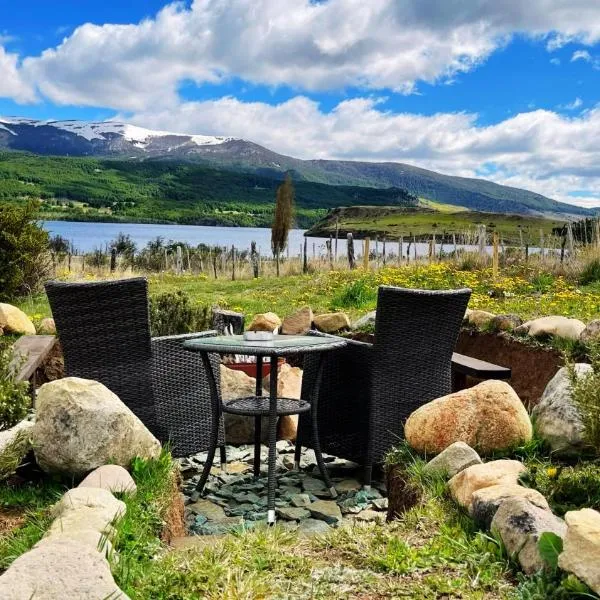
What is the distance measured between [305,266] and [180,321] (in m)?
11.8

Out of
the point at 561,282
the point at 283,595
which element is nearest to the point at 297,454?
the point at 283,595

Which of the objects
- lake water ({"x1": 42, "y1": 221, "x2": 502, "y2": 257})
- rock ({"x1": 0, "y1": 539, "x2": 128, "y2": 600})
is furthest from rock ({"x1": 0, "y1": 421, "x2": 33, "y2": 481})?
lake water ({"x1": 42, "y1": 221, "x2": 502, "y2": 257})

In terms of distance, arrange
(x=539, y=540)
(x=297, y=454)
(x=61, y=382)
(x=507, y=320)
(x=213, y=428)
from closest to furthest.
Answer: (x=539, y=540)
(x=61, y=382)
(x=213, y=428)
(x=297, y=454)
(x=507, y=320)

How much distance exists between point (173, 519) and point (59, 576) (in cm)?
153

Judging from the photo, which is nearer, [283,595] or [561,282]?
[283,595]

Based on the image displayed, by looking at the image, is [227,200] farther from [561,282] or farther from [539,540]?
[539,540]

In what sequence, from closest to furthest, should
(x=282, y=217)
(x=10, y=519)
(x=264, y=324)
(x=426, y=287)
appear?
(x=10, y=519)
(x=264, y=324)
(x=426, y=287)
(x=282, y=217)

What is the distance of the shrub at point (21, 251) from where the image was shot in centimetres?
1144

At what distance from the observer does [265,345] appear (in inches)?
170

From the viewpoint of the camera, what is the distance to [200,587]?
2.71m

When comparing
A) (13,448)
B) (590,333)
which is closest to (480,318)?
(590,333)

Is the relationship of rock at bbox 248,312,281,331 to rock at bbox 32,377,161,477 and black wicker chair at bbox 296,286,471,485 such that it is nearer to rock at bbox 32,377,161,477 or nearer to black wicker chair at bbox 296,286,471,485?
black wicker chair at bbox 296,286,471,485

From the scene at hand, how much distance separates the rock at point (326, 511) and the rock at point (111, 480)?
1219 mm

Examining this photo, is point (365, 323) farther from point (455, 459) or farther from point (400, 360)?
point (455, 459)
